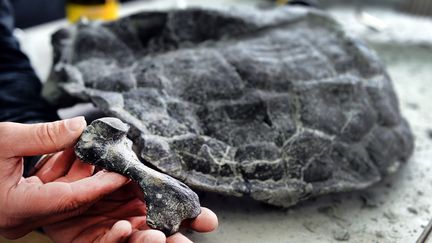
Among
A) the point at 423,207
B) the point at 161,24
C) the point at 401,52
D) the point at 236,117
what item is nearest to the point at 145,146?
the point at 236,117

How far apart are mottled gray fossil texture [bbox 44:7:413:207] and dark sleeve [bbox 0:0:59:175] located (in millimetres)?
38

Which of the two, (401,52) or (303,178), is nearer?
(303,178)

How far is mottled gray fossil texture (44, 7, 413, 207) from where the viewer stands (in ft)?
2.34

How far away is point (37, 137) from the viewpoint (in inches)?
22.8

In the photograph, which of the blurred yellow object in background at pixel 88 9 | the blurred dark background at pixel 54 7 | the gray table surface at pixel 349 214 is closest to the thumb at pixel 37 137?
the gray table surface at pixel 349 214

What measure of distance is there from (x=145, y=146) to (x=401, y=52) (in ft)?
3.87

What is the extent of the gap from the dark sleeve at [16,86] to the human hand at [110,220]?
0.28 m

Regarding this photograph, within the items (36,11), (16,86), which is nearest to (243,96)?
(16,86)

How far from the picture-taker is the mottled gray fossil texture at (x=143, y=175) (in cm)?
56

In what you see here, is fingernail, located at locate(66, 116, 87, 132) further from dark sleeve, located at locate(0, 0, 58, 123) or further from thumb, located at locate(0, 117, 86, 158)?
dark sleeve, located at locate(0, 0, 58, 123)

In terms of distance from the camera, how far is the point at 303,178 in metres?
0.75

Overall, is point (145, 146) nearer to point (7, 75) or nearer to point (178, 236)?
point (178, 236)

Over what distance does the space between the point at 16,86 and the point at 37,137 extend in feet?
1.24

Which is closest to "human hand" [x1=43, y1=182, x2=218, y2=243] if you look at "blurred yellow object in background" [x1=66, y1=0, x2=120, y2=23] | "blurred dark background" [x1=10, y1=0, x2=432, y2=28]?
"blurred yellow object in background" [x1=66, y1=0, x2=120, y2=23]
